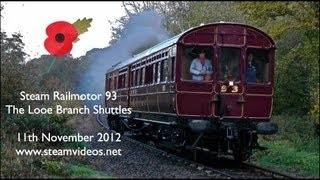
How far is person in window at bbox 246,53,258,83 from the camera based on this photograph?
48.2 ft

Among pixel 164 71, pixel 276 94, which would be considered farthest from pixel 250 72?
pixel 276 94

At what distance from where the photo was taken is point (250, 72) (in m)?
14.8

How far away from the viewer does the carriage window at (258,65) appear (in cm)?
1477

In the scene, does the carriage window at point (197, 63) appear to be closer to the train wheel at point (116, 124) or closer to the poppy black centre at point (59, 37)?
the poppy black centre at point (59, 37)

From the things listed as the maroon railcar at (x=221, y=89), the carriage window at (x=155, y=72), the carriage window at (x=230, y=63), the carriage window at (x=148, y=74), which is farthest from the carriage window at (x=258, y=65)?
the carriage window at (x=148, y=74)

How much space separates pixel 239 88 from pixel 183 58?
1606 millimetres

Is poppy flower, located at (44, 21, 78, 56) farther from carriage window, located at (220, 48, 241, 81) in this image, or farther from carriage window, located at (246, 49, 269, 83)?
carriage window, located at (246, 49, 269, 83)

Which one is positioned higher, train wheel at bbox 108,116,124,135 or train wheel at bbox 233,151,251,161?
train wheel at bbox 108,116,124,135

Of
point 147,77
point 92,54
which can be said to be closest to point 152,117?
point 147,77

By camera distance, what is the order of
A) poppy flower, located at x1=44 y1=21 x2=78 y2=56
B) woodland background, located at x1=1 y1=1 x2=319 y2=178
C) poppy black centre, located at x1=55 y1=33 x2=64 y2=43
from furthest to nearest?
poppy black centre, located at x1=55 y1=33 x2=64 y2=43 → poppy flower, located at x1=44 y1=21 x2=78 y2=56 → woodland background, located at x1=1 y1=1 x2=319 y2=178

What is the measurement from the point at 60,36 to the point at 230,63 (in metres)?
5.57

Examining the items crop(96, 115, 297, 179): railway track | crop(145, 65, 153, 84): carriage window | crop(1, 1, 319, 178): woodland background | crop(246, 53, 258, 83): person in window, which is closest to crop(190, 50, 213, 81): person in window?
crop(246, 53, 258, 83): person in window

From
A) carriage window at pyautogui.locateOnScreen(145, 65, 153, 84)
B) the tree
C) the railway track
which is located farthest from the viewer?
carriage window at pyautogui.locateOnScreen(145, 65, 153, 84)

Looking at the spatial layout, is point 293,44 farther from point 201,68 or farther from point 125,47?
point 125,47
